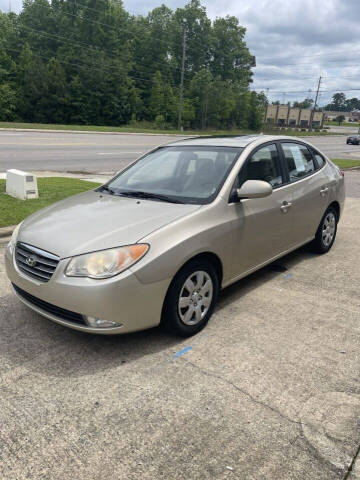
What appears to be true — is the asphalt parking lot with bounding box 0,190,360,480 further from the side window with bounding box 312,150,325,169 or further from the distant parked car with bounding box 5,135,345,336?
the side window with bounding box 312,150,325,169

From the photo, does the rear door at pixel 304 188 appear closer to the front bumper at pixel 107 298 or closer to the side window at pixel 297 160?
the side window at pixel 297 160

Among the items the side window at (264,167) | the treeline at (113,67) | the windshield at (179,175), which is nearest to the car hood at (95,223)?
the windshield at (179,175)

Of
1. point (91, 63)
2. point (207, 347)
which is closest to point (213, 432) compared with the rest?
point (207, 347)

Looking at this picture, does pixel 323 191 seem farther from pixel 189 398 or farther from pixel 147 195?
pixel 189 398

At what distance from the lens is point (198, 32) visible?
7569cm

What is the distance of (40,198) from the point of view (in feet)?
25.3

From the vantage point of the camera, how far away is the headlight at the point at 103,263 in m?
2.90

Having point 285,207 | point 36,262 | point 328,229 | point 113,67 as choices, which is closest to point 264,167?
point 285,207

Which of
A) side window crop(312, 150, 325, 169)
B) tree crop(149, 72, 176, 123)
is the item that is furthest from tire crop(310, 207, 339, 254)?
tree crop(149, 72, 176, 123)

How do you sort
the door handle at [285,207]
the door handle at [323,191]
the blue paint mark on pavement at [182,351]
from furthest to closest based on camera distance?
1. the door handle at [323,191]
2. the door handle at [285,207]
3. the blue paint mark on pavement at [182,351]

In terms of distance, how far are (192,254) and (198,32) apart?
81.8 meters

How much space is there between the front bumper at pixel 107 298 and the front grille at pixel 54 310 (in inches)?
0.6

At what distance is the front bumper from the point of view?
9.36 ft

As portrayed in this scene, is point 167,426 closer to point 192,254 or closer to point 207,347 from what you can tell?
point 207,347
